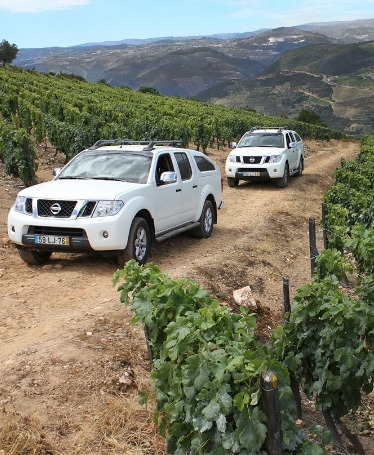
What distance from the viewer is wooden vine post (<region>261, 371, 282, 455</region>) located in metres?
2.85

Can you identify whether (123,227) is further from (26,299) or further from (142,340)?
(142,340)

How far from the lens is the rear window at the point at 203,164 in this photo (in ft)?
34.1

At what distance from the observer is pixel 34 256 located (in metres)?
8.10

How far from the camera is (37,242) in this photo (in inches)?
297

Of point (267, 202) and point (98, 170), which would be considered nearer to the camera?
point (98, 170)

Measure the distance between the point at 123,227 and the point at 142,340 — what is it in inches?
79.6

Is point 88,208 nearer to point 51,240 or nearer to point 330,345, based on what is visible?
point 51,240

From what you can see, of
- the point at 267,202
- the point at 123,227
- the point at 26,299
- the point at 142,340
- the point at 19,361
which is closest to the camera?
the point at 19,361

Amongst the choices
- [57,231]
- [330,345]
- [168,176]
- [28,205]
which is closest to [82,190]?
[57,231]

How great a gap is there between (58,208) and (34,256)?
986 mm

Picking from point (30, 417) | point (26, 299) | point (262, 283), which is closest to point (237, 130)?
point (262, 283)

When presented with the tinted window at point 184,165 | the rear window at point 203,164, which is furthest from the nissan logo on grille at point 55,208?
the rear window at point 203,164

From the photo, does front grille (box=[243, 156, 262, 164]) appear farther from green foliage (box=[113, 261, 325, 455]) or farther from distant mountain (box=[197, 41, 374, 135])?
distant mountain (box=[197, 41, 374, 135])

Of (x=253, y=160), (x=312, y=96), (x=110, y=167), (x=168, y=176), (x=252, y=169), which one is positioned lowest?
(x=312, y=96)
